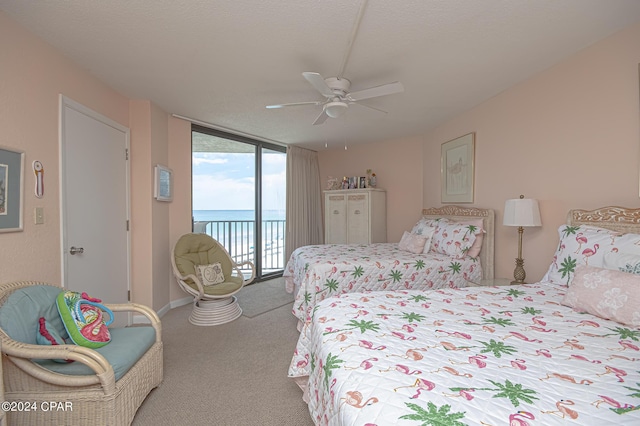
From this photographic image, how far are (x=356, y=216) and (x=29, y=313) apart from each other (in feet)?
13.2

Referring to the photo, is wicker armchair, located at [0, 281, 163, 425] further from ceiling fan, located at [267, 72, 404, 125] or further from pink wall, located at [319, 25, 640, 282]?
pink wall, located at [319, 25, 640, 282]

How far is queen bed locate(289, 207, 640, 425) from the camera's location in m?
0.84

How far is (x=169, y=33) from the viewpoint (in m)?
1.89

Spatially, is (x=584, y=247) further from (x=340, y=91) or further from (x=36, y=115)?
(x=36, y=115)

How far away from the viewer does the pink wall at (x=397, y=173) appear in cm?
476

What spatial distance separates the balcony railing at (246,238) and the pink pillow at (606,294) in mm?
4271

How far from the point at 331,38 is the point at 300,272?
7.65 feet

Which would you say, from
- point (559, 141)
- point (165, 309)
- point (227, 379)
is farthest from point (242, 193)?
point (559, 141)

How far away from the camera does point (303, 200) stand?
5398 mm

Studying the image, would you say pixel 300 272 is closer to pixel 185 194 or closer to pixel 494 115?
pixel 185 194

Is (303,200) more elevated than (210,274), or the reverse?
(303,200)

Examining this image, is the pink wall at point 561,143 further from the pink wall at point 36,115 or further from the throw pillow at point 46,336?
the pink wall at point 36,115

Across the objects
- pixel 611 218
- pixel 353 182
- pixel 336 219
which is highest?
pixel 353 182

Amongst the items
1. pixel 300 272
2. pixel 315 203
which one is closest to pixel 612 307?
pixel 300 272
